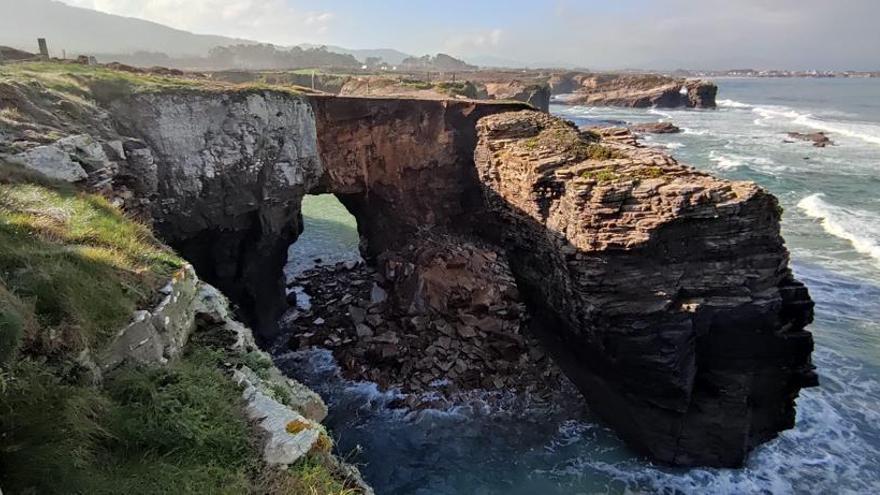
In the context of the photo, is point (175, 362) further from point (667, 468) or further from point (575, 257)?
point (667, 468)

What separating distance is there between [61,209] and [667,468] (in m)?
17.5

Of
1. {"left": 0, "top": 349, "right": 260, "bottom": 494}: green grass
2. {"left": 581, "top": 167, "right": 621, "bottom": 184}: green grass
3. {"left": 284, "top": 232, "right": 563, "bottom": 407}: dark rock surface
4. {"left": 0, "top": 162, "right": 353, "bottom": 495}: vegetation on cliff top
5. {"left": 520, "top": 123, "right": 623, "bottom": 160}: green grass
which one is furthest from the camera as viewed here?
{"left": 284, "top": 232, "right": 563, "bottom": 407}: dark rock surface

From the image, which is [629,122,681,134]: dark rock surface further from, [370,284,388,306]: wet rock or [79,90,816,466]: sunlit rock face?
[370,284,388,306]: wet rock

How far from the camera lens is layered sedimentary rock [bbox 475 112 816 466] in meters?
15.5

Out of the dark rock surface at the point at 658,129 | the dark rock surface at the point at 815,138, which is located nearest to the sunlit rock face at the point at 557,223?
the dark rock surface at the point at 815,138

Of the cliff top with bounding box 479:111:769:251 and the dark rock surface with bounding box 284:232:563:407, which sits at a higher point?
the cliff top with bounding box 479:111:769:251

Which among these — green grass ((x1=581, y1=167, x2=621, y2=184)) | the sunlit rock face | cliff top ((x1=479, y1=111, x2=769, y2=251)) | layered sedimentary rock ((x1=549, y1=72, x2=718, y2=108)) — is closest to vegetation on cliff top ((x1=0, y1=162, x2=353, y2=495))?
the sunlit rock face

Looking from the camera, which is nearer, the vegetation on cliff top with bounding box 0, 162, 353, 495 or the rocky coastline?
the vegetation on cliff top with bounding box 0, 162, 353, 495

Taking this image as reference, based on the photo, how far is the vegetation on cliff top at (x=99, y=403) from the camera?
604cm

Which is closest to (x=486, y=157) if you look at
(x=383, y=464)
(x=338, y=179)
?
(x=338, y=179)

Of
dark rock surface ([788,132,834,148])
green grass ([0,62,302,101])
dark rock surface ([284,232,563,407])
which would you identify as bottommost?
dark rock surface ([284,232,563,407])

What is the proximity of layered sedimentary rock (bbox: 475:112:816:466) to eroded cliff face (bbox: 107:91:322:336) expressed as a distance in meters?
11.5

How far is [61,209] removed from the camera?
1190cm

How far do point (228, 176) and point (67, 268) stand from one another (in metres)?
13.7
